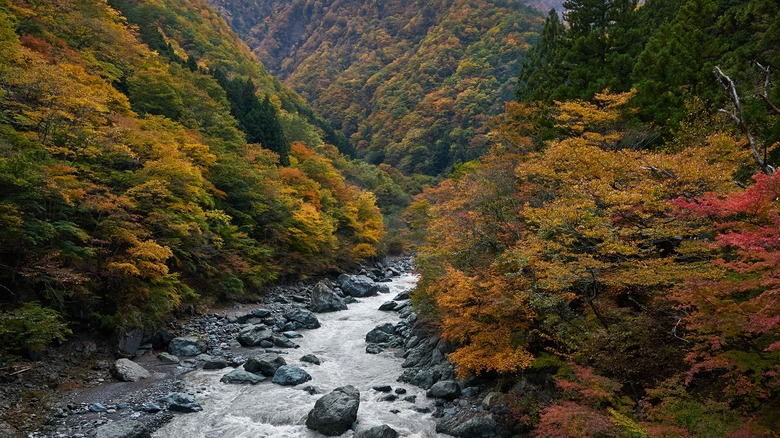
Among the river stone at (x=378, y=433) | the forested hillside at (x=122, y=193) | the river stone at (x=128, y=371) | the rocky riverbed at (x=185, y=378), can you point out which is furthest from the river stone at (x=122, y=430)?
the river stone at (x=378, y=433)

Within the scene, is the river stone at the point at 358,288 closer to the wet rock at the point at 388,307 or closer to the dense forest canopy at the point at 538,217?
the dense forest canopy at the point at 538,217

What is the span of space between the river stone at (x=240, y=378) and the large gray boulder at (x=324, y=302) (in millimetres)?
9937

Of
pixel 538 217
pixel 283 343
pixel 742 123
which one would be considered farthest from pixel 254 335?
pixel 742 123

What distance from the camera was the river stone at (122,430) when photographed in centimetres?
919

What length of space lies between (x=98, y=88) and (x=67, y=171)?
25.2ft

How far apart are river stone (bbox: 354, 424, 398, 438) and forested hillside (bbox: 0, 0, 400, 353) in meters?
8.58

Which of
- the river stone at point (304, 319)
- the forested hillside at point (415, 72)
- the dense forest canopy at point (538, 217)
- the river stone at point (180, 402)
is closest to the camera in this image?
the dense forest canopy at point (538, 217)

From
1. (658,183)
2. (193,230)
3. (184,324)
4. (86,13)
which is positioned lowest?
(184,324)

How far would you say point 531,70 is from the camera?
2702 cm

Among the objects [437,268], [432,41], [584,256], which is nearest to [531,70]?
[437,268]

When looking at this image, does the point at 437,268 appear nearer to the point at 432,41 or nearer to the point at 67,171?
the point at 67,171

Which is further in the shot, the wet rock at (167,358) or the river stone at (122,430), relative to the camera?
the wet rock at (167,358)

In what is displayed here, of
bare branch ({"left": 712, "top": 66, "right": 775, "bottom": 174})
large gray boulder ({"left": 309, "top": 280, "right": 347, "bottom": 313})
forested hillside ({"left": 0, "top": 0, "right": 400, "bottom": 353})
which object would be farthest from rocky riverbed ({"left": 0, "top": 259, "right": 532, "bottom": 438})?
bare branch ({"left": 712, "top": 66, "right": 775, "bottom": 174})

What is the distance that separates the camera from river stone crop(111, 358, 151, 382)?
12.5m
